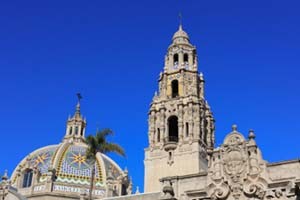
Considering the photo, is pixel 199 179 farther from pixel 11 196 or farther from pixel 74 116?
pixel 74 116

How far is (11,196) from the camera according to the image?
3812 centimetres

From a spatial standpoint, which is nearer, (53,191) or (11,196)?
(11,196)

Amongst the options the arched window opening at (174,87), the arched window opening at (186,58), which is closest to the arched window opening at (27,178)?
the arched window opening at (174,87)

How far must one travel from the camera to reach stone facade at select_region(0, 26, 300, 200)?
27.7 m

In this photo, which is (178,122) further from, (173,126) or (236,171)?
(236,171)

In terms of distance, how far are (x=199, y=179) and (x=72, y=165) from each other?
3221 cm

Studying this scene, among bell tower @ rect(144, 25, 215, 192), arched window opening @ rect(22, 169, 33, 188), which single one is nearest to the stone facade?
bell tower @ rect(144, 25, 215, 192)

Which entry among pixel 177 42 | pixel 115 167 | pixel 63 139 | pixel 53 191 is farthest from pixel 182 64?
pixel 63 139

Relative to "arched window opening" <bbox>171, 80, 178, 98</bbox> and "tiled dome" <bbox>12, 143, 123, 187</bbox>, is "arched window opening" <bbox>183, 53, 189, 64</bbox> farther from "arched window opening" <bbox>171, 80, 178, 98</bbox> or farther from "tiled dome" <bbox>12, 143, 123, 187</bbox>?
"tiled dome" <bbox>12, 143, 123, 187</bbox>

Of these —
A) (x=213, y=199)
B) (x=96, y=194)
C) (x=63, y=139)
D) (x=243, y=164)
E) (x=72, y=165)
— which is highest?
(x=63, y=139)

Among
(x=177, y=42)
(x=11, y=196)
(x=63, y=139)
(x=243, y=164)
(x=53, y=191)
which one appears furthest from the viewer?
(x=63, y=139)

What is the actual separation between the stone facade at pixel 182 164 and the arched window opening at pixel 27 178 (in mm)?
456

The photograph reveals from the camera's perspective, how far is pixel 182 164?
4919 cm

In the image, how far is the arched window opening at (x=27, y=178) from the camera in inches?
2293
